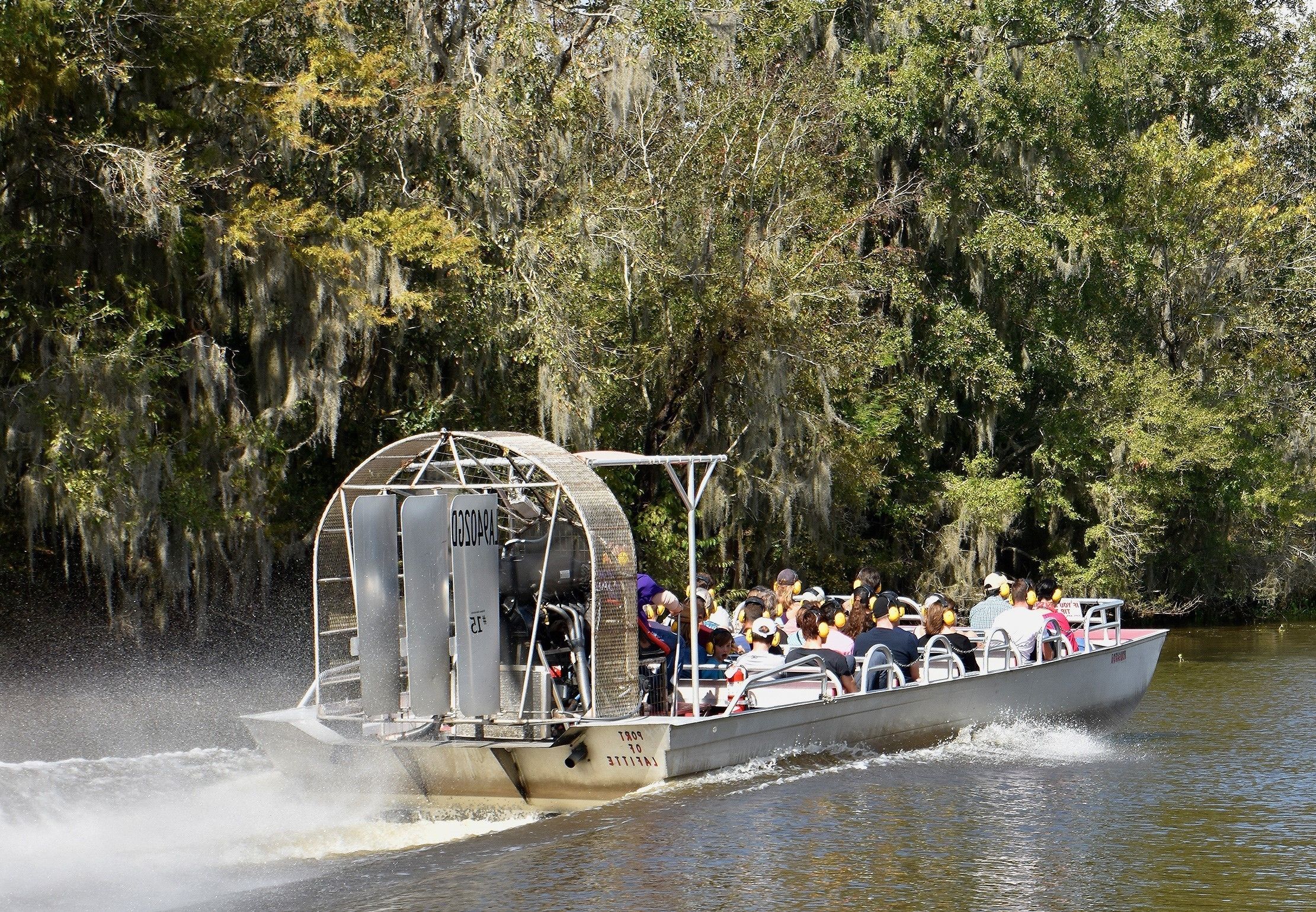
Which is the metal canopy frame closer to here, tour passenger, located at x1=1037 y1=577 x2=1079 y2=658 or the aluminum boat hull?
the aluminum boat hull

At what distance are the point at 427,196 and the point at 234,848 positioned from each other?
12.3 metres

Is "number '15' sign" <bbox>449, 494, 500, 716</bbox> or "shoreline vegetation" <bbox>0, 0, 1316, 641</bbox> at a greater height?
"shoreline vegetation" <bbox>0, 0, 1316, 641</bbox>

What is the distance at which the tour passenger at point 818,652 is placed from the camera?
13.4 m

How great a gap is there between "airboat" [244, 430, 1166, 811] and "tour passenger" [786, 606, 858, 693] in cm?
Answer: 20

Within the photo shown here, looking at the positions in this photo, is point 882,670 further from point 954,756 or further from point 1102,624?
point 1102,624

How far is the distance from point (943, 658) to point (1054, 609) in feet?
6.96

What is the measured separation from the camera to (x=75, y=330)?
58.3ft

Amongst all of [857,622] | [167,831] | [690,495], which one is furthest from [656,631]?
[167,831]

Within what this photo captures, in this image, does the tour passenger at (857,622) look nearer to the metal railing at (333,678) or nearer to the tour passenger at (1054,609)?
the tour passenger at (1054,609)

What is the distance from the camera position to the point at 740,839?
10648 millimetres

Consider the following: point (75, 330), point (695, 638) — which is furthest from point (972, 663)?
point (75, 330)

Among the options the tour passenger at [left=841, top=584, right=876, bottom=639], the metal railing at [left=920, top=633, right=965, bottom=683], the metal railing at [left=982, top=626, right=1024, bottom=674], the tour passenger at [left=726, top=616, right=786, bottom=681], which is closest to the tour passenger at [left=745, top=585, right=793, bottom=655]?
the tour passenger at [left=726, top=616, right=786, bottom=681]

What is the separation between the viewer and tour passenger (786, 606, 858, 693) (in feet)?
44.1

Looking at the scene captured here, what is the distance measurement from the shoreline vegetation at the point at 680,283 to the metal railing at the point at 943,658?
22.7ft
